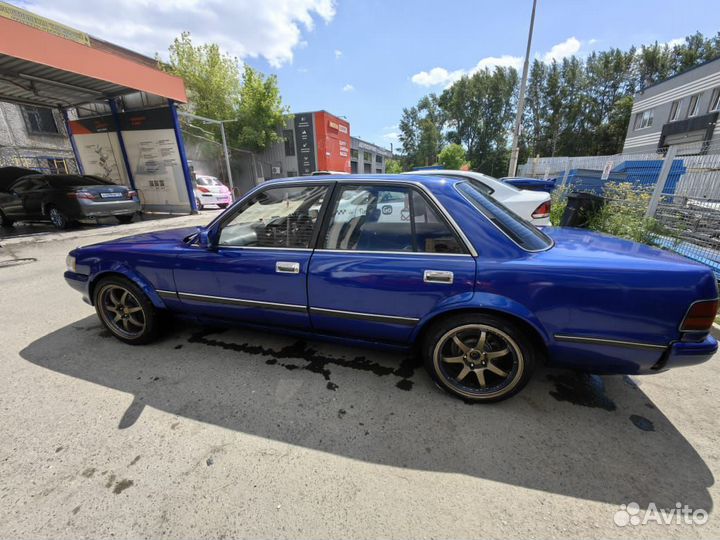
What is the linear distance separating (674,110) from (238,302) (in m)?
31.7

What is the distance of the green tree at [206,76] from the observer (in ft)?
70.2

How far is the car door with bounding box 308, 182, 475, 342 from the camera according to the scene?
208 cm

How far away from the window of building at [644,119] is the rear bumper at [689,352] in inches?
1257

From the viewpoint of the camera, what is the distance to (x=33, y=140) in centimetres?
1791

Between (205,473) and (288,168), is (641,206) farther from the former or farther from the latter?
(288,168)

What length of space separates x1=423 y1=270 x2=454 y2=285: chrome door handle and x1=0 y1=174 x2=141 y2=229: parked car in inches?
402

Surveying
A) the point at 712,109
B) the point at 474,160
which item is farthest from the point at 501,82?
the point at 712,109

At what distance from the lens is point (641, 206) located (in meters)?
5.99

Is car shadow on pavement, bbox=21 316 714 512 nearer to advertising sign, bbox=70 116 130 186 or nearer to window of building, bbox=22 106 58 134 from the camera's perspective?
advertising sign, bbox=70 116 130 186

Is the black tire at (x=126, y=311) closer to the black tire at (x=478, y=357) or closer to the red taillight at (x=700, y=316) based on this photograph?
the black tire at (x=478, y=357)

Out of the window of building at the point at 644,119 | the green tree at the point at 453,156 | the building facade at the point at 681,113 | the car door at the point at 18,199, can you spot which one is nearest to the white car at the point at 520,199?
the car door at the point at 18,199

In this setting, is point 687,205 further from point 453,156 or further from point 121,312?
point 453,156

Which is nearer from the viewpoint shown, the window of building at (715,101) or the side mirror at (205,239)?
the side mirror at (205,239)

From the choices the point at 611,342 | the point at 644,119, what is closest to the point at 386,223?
the point at 611,342
